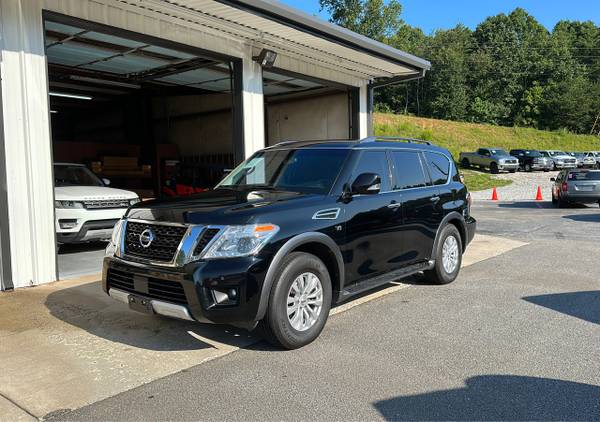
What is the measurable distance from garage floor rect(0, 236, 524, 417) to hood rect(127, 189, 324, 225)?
3.87 ft

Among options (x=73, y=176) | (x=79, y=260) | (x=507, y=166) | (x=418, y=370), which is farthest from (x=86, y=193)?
(x=507, y=166)

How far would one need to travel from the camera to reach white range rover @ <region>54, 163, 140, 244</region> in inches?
331

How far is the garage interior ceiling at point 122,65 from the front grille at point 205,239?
5911 mm

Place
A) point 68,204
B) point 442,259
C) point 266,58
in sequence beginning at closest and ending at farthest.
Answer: point 442,259 → point 68,204 → point 266,58

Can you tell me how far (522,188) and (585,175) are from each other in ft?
33.8

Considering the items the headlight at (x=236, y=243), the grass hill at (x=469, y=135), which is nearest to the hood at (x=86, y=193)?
the headlight at (x=236, y=243)

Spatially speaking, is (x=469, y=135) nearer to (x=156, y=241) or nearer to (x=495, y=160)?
(x=495, y=160)

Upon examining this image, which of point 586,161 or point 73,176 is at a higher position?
point 586,161

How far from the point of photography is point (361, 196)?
521cm

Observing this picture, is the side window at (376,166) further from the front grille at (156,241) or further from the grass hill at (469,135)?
the grass hill at (469,135)

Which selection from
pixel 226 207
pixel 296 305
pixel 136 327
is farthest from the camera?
pixel 136 327

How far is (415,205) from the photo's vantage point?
5.99m

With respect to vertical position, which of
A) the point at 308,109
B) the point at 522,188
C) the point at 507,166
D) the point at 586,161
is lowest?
the point at 522,188

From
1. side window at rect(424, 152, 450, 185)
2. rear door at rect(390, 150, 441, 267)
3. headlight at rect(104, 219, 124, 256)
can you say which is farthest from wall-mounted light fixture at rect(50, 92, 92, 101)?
rear door at rect(390, 150, 441, 267)
